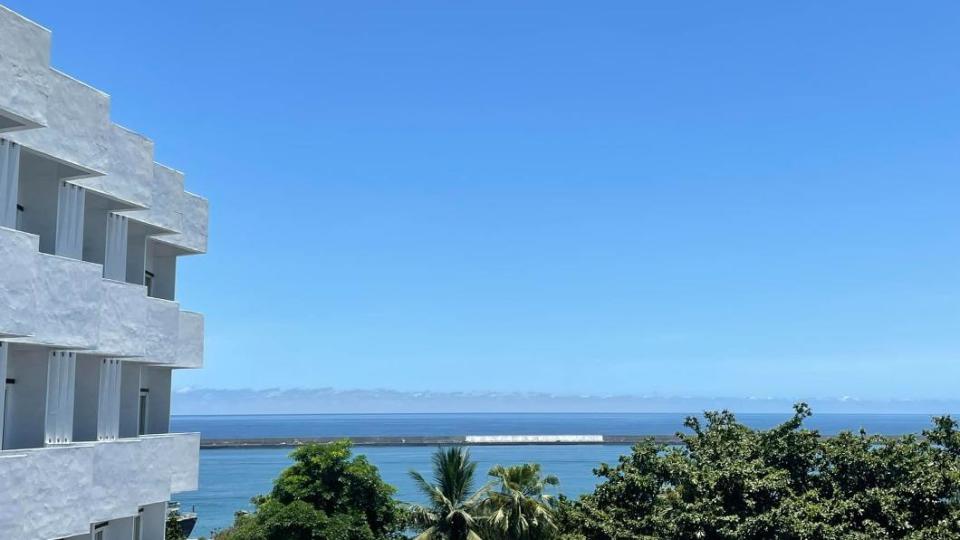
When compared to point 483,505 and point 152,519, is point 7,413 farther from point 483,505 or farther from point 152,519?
point 483,505

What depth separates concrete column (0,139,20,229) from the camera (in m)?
15.6

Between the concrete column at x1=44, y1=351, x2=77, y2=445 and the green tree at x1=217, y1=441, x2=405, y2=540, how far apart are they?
15479 mm

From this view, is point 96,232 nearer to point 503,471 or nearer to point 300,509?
point 300,509

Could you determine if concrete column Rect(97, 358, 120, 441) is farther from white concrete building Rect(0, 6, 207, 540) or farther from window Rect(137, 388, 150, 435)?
window Rect(137, 388, 150, 435)

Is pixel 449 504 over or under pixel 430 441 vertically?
over

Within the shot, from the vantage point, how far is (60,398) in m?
17.4

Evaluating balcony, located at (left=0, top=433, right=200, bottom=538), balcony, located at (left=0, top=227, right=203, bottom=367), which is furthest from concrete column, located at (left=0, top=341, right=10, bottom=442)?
balcony, located at (left=0, top=433, right=200, bottom=538)

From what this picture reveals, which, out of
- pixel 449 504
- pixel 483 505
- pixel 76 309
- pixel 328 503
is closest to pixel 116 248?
pixel 76 309

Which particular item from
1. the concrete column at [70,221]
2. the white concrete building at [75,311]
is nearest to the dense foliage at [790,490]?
the white concrete building at [75,311]

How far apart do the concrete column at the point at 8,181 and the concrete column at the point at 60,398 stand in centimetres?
283

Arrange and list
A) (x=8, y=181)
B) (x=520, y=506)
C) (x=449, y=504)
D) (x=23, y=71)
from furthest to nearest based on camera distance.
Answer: (x=449, y=504) → (x=520, y=506) → (x=8, y=181) → (x=23, y=71)

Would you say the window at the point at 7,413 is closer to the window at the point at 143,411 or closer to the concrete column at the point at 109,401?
the concrete column at the point at 109,401

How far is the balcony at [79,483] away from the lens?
50.1 ft

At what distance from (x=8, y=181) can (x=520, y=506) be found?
22062mm
